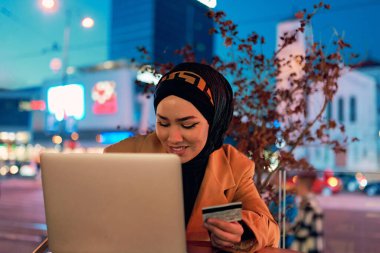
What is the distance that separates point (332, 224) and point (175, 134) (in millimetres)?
6492

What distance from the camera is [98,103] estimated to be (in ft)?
70.7

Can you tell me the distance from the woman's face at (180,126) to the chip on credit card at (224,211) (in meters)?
0.37

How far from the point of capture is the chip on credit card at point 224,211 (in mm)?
886

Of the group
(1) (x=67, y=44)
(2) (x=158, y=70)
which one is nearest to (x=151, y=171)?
(2) (x=158, y=70)

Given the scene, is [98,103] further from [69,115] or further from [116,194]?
[116,194]

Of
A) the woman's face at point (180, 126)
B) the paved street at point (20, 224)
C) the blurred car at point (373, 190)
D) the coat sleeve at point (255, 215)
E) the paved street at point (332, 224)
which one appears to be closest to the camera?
the coat sleeve at point (255, 215)

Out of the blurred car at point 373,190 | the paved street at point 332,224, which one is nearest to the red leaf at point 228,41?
the paved street at point 332,224

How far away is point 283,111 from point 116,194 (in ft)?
5.77

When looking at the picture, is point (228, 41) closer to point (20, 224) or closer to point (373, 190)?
point (20, 224)

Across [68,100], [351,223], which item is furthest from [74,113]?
[351,223]

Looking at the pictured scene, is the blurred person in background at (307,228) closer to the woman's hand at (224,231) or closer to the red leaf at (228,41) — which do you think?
the red leaf at (228,41)

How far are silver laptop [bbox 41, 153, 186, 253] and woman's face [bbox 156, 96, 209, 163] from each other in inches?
13.4

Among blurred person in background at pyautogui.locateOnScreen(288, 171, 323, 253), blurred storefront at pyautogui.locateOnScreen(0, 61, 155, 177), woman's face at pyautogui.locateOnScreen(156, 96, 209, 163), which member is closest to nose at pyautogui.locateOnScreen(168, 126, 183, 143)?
woman's face at pyautogui.locateOnScreen(156, 96, 209, 163)

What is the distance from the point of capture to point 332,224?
6945 millimetres
